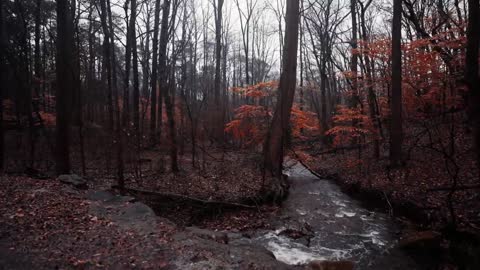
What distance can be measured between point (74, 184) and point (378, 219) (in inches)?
360

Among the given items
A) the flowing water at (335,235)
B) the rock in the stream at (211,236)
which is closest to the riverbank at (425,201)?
the flowing water at (335,235)

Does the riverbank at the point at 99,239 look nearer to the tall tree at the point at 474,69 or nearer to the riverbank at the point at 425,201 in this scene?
the riverbank at the point at 425,201

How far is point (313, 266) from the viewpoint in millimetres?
5137

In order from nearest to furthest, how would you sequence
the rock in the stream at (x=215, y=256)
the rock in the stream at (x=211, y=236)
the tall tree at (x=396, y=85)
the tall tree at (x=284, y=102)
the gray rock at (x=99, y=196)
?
the rock in the stream at (x=215, y=256) → the rock in the stream at (x=211, y=236) → the gray rock at (x=99, y=196) → the tall tree at (x=284, y=102) → the tall tree at (x=396, y=85)

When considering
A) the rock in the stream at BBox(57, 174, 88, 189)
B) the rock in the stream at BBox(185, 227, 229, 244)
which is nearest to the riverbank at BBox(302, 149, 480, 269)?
the rock in the stream at BBox(185, 227, 229, 244)

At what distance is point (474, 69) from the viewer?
564 cm

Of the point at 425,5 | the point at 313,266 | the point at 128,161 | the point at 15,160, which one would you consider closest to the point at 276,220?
the point at 313,266

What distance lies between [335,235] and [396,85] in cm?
700

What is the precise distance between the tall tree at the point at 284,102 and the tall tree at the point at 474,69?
5.34 m

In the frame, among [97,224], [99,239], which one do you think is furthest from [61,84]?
[99,239]

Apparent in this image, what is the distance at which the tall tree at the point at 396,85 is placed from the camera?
36.2ft

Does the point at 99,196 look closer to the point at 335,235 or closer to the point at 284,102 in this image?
the point at 335,235

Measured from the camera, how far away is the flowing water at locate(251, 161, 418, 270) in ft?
19.9

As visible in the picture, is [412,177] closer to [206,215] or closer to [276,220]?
[276,220]
